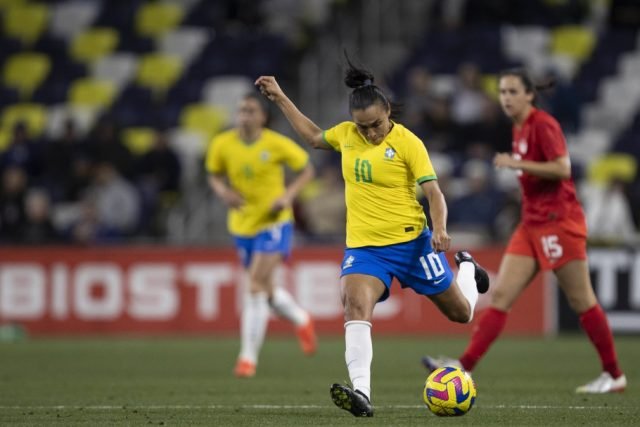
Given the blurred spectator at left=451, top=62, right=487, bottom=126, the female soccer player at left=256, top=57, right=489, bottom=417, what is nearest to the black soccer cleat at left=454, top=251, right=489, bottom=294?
the female soccer player at left=256, top=57, right=489, bottom=417

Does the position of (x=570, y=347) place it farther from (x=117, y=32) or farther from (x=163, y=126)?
(x=117, y=32)

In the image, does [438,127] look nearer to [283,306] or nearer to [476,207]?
[476,207]

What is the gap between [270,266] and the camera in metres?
13.1

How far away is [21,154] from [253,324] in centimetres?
1016

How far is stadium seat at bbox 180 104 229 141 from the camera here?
2305cm

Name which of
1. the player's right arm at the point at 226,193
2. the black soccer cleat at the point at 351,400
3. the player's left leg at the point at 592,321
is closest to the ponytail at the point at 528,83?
the player's left leg at the point at 592,321

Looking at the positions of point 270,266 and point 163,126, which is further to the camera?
point 163,126

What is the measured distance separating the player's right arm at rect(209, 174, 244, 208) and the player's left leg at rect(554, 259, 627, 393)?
3.54 meters

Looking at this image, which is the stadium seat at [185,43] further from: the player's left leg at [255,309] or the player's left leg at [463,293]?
the player's left leg at [463,293]

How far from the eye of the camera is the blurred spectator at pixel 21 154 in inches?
851

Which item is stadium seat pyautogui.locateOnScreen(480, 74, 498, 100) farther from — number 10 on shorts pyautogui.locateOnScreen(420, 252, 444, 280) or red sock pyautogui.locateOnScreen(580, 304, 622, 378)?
number 10 on shorts pyautogui.locateOnScreen(420, 252, 444, 280)

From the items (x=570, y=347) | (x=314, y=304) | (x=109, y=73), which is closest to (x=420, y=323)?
(x=314, y=304)

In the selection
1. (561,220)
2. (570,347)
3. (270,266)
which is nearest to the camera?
(561,220)

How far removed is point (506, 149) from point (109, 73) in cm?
813
